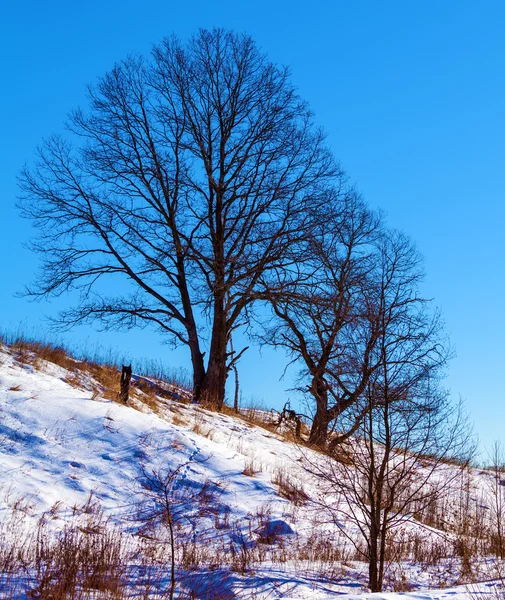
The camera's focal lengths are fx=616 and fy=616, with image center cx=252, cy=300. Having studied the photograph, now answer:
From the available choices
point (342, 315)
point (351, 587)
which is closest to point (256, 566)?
point (351, 587)

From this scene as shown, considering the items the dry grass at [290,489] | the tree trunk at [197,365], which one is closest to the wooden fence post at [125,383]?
the dry grass at [290,489]

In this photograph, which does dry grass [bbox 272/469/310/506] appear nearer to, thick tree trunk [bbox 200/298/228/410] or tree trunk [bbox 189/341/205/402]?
thick tree trunk [bbox 200/298/228/410]

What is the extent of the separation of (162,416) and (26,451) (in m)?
4.92

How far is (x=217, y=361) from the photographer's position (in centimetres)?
1977

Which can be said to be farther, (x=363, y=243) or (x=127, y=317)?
(x=363, y=243)

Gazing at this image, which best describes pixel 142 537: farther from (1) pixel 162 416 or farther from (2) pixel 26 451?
(1) pixel 162 416

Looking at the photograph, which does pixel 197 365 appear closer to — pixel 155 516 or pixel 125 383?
pixel 125 383

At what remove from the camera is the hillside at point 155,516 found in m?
7.20

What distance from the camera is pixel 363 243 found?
73.9 feet

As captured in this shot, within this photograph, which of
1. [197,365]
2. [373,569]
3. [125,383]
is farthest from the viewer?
[197,365]

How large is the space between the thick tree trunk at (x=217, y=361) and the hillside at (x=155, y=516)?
4.55m

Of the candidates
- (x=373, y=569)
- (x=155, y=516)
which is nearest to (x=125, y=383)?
(x=155, y=516)

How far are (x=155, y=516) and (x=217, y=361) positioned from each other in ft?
34.2

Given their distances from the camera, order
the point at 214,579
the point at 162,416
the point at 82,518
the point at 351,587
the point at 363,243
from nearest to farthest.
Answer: the point at 214,579, the point at 351,587, the point at 82,518, the point at 162,416, the point at 363,243
